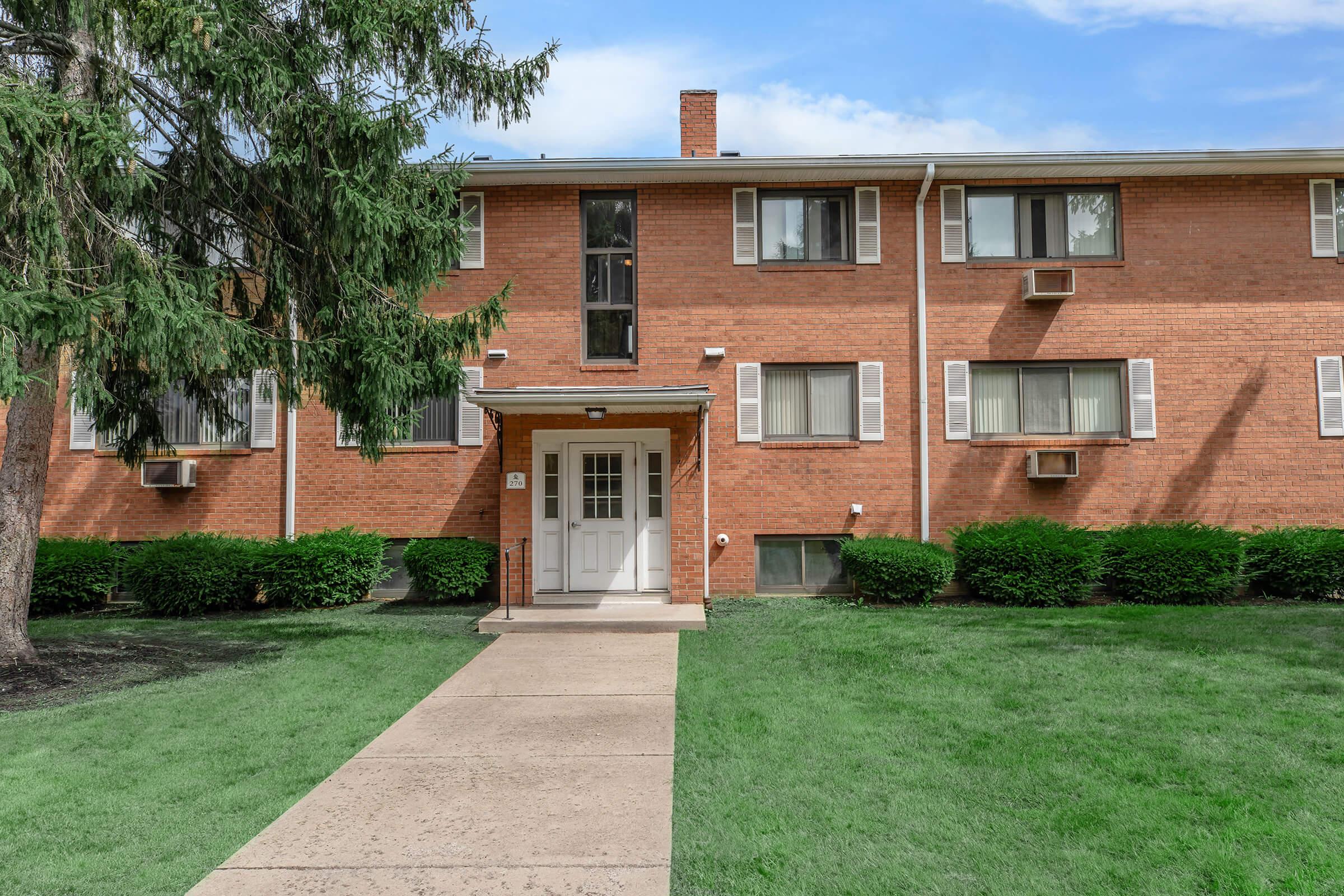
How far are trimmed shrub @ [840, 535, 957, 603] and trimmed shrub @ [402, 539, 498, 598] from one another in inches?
195

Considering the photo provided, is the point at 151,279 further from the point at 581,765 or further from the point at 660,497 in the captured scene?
the point at 660,497

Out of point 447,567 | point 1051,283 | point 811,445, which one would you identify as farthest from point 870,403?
point 447,567

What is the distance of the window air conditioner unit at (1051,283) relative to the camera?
40.1 feet

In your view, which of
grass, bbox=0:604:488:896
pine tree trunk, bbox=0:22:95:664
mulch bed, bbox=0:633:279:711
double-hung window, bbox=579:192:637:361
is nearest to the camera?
grass, bbox=0:604:488:896

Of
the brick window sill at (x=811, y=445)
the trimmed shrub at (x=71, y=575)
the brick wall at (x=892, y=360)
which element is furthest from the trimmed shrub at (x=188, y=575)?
the brick window sill at (x=811, y=445)

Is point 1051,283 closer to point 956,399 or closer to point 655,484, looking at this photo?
point 956,399

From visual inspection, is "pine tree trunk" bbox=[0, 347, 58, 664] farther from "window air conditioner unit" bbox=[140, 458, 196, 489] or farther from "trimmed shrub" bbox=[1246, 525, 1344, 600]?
"trimmed shrub" bbox=[1246, 525, 1344, 600]

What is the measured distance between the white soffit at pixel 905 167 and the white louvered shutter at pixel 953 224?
222 mm

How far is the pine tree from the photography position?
6.55 meters

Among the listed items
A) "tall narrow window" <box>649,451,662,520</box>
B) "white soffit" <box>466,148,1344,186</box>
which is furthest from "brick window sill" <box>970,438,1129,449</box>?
"tall narrow window" <box>649,451,662,520</box>

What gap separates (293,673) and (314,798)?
3.37 metres

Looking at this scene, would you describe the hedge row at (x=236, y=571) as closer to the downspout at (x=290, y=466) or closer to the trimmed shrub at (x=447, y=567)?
the trimmed shrub at (x=447, y=567)

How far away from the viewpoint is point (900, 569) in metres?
11.3

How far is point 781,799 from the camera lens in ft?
14.6
